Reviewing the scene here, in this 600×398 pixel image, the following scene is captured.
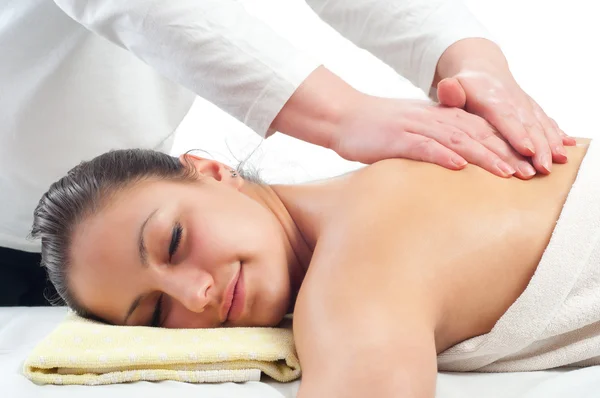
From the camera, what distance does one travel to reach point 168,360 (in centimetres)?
94

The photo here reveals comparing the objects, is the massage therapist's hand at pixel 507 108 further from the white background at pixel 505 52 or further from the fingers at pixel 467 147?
the white background at pixel 505 52

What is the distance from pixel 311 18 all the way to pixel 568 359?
1.24 m

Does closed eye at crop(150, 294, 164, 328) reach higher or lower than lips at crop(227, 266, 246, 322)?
lower

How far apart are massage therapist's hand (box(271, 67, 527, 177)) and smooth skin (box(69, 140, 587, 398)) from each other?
2 centimetres

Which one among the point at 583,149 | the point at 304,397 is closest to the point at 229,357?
the point at 304,397

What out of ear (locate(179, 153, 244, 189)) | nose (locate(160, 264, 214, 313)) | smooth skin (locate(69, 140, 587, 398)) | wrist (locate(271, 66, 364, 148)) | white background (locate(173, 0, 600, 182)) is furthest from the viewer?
white background (locate(173, 0, 600, 182))

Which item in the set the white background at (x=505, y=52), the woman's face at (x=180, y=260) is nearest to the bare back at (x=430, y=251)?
the woman's face at (x=180, y=260)

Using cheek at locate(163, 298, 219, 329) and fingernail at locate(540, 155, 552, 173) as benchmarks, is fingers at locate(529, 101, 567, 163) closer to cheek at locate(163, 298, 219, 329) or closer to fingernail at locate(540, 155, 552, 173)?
fingernail at locate(540, 155, 552, 173)

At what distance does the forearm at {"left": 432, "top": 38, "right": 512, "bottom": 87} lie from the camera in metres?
1.19

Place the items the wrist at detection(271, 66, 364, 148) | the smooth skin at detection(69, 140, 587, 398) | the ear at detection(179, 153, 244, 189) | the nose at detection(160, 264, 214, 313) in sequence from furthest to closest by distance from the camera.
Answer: the ear at detection(179, 153, 244, 189) < the wrist at detection(271, 66, 364, 148) < the nose at detection(160, 264, 214, 313) < the smooth skin at detection(69, 140, 587, 398)

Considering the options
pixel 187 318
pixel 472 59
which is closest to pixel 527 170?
pixel 472 59

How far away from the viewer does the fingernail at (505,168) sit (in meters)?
1.02

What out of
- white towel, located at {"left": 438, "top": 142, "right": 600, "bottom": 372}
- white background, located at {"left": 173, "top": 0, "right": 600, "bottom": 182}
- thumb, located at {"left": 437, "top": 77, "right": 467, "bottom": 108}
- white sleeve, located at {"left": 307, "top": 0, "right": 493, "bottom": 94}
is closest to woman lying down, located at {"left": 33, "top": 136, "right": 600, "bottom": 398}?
white towel, located at {"left": 438, "top": 142, "right": 600, "bottom": 372}

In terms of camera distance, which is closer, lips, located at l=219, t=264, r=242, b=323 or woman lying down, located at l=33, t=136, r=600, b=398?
woman lying down, located at l=33, t=136, r=600, b=398
